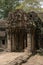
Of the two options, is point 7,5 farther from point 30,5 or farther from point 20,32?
point 20,32

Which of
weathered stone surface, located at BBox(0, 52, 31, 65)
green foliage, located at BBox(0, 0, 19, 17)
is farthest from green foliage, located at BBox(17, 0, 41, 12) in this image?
weathered stone surface, located at BBox(0, 52, 31, 65)

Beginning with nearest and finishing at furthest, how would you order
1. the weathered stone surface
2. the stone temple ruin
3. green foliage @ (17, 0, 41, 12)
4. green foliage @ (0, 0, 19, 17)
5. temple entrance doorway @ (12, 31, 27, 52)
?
the weathered stone surface
the stone temple ruin
temple entrance doorway @ (12, 31, 27, 52)
green foliage @ (17, 0, 41, 12)
green foliage @ (0, 0, 19, 17)

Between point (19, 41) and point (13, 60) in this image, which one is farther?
point (19, 41)

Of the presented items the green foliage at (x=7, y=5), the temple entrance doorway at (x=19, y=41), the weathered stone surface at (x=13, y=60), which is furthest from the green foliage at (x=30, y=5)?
the weathered stone surface at (x=13, y=60)

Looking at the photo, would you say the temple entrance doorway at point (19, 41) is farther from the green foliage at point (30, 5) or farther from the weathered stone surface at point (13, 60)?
the green foliage at point (30, 5)

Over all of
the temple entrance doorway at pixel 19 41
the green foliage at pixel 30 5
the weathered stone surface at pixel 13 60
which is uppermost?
the green foliage at pixel 30 5

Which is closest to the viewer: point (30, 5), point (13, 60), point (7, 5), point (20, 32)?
point (13, 60)

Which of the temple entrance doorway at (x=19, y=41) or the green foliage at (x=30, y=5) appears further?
the green foliage at (x=30, y=5)

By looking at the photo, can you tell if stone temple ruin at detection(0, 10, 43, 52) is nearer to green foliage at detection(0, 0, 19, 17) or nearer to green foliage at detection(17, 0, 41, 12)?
green foliage at detection(17, 0, 41, 12)

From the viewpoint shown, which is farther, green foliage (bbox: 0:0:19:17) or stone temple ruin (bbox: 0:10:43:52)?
green foliage (bbox: 0:0:19:17)

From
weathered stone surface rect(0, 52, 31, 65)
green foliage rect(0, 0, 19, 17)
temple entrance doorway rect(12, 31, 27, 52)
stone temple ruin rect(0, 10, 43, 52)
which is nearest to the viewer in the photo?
weathered stone surface rect(0, 52, 31, 65)

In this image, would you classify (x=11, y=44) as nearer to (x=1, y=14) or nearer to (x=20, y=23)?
(x=20, y=23)

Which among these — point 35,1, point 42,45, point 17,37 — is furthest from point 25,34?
point 35,1

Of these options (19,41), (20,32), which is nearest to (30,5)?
(20,32)
